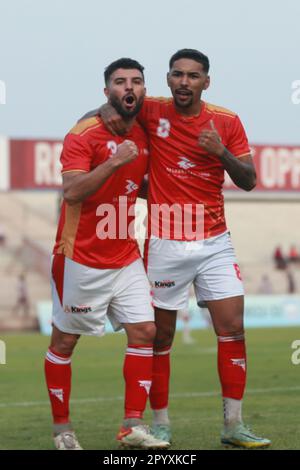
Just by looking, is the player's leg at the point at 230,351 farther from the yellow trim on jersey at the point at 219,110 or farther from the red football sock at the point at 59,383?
the yellow trim on jersey at the point at 219,110

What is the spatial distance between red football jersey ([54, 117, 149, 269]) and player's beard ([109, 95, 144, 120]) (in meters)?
0.15

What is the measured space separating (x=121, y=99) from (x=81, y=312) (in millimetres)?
1462

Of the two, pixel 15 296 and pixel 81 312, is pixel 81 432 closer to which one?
pixel 81 312

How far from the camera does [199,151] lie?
26.0ft

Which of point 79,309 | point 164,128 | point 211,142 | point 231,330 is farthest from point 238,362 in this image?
point 164,128

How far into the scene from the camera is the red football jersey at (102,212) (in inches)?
298

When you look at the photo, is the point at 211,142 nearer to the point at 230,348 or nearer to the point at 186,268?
the point at 186,268

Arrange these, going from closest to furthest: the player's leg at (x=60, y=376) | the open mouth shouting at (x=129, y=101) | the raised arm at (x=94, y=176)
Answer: the raised arm at (x=94, y=176) → the open mouth shouting at (x=129, y=101) → the player's leg at (x=60, y=376)

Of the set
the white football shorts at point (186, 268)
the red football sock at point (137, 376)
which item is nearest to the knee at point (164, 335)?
the white football shorts at point (186, 268)

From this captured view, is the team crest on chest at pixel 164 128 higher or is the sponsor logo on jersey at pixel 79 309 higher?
the team crest on chest at pixel 164 128

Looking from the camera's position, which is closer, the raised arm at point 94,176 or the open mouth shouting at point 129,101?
the raised arm at point 94,176

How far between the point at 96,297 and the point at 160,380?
0.92m

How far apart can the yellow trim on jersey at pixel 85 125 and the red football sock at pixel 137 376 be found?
149 centimetres
